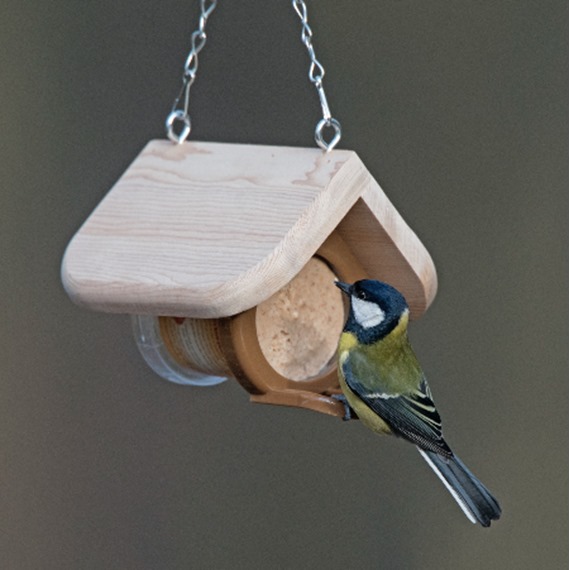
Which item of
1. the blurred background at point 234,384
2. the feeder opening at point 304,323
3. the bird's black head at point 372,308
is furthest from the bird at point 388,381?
the blurred background at point 234,384

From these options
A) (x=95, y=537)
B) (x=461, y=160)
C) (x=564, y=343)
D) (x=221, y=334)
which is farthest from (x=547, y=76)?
(x=221, y=334)

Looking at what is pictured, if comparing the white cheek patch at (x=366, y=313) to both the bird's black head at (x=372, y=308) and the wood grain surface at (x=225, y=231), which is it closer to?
the bird's black head at (x=372, y=308)

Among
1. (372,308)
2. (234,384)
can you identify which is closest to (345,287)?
(372,308)

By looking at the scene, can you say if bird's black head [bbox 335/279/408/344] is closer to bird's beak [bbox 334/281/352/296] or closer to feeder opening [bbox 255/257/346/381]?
bird's beak [bbox 334/281/352/296]

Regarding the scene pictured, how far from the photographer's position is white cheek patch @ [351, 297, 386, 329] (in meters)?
2.24

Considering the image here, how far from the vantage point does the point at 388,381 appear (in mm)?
2309

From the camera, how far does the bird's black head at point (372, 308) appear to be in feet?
7.25

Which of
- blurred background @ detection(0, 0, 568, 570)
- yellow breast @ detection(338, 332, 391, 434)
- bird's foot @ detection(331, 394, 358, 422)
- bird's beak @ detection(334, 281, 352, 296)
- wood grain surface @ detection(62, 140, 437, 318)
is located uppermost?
wood grain surface @ detection(62, 140, 437, 318)

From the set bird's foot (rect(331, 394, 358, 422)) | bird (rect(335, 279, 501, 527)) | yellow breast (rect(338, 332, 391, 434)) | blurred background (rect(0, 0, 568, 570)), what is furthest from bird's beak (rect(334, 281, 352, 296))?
blurred background (rect(0, 0, 568, 570))

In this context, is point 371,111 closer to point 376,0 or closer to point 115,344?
point 376,0

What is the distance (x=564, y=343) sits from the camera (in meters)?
4.28

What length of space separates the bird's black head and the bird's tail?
23 centimetres

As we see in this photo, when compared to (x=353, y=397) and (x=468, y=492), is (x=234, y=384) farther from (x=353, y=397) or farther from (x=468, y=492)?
(x=468, y=492)

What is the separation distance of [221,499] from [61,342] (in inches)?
25.4
